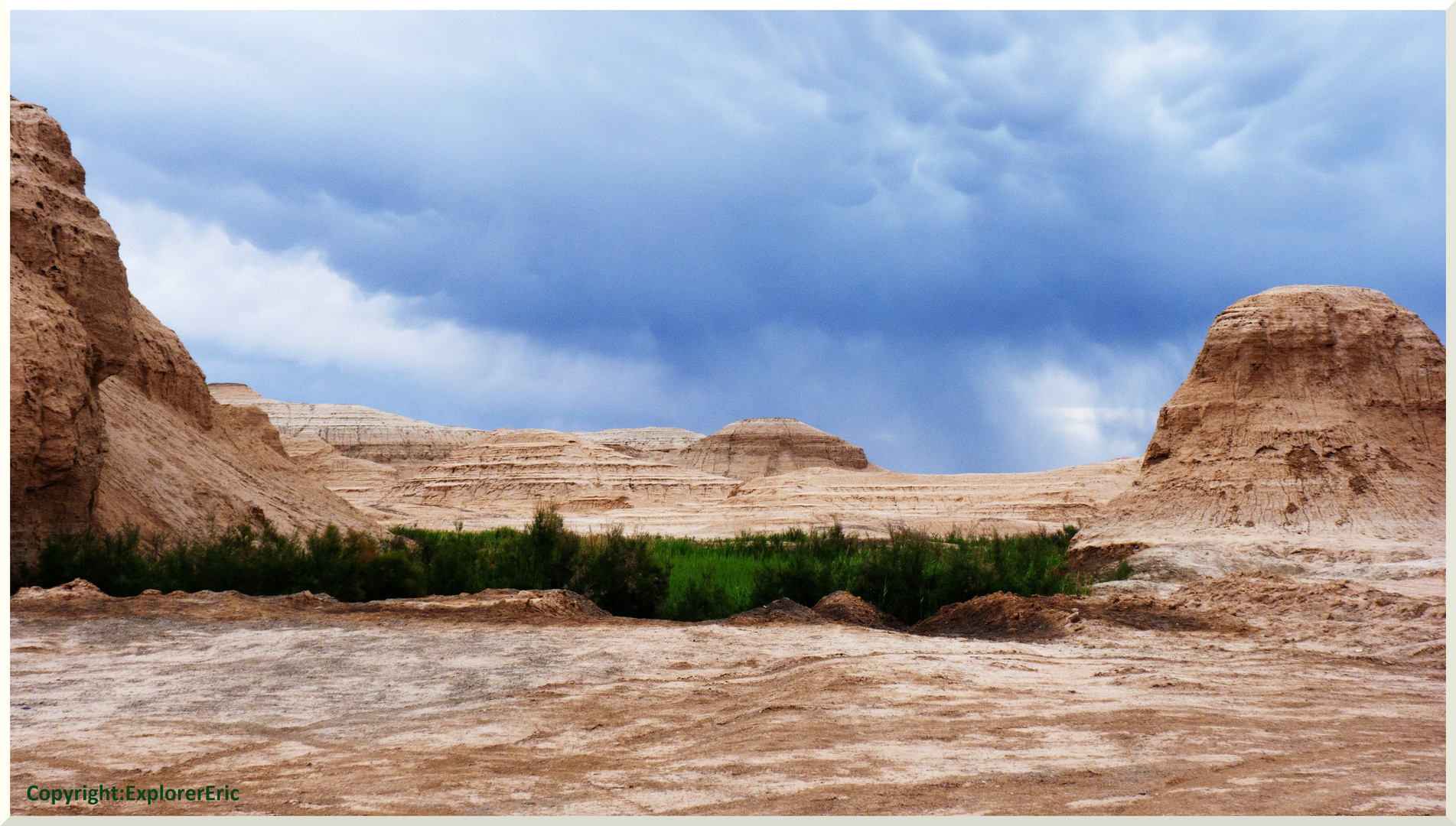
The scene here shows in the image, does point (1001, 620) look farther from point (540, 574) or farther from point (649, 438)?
point (649, 438)

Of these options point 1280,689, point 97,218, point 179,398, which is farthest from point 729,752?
point 179,398

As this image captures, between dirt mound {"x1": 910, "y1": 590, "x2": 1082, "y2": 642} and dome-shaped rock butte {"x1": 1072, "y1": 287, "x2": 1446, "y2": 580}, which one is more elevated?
dome-shaped rock butte {"x1": 1072, "y1": 287, "x2": 1446, "y2": 580}

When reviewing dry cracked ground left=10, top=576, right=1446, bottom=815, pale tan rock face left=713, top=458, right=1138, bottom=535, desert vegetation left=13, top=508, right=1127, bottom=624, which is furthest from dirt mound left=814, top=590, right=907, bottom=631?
pale tan rock face left=713, top=458, right=1138, bottom=535

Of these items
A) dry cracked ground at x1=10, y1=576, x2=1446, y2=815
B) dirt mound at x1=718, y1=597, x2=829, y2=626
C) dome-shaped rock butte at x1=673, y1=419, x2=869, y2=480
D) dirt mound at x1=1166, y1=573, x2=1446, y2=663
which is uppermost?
dome-shaped rock butte at x1=673, y1=419, x2=869, y2=480

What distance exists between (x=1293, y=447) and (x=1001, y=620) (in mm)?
10642

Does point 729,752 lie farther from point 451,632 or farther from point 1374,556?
point 1374,556

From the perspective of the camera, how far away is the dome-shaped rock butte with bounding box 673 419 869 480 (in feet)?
232

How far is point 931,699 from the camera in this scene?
5.65 m

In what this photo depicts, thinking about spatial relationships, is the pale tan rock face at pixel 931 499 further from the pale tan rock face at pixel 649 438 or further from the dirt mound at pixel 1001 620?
the pale tan rock face at pixel 649 438

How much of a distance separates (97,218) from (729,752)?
12.8 m

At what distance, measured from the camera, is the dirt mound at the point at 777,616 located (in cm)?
923

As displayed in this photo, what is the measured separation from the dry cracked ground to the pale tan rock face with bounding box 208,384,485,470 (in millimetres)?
70955

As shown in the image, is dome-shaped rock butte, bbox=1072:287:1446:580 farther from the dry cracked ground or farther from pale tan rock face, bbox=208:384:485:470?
pale tan rock face, bbox=208:384:485:470

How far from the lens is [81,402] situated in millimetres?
10523
